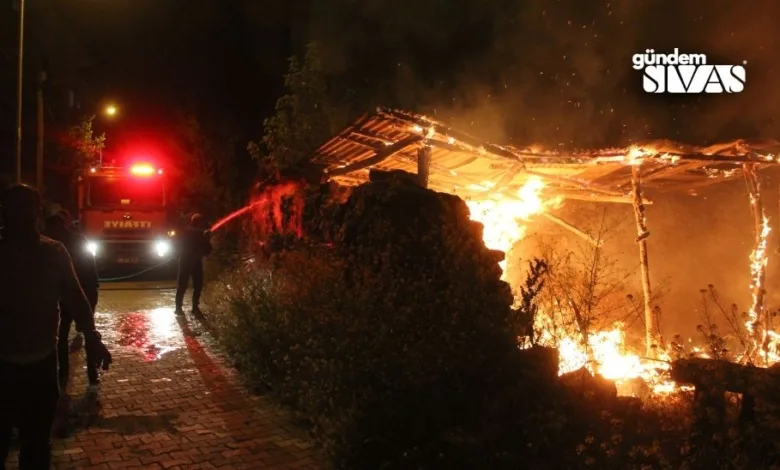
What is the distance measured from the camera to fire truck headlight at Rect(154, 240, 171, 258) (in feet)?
53.4

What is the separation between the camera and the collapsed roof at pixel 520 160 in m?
6.80

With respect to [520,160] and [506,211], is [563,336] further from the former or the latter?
[506,211]

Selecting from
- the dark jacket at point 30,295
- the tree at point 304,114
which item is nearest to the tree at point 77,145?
the tree at point 304,114

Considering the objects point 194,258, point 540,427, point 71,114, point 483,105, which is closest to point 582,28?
point 483,105

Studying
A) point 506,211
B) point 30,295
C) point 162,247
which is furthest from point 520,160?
point 162,247

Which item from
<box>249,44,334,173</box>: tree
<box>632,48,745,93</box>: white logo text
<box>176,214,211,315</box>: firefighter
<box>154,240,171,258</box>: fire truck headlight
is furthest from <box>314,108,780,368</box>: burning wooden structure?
<box>154,240,171,258</box>: fire truck headlight

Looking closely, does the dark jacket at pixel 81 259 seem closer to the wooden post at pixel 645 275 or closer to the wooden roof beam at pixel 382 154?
the wooden roof beam at pixel 382 154

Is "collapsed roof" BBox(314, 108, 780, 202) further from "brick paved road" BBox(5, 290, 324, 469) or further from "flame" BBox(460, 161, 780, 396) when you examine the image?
"brick paved road" BBox(5, 290, 324, 469)

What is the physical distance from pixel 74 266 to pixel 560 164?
6.14 meters

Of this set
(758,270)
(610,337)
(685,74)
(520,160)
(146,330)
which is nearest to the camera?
(610,337)

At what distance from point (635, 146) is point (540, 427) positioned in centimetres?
387

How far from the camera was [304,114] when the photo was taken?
15.8 meters

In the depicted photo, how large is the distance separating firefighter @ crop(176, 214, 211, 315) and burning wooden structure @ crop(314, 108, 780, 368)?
8.48 feet

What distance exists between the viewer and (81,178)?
1543 cm
